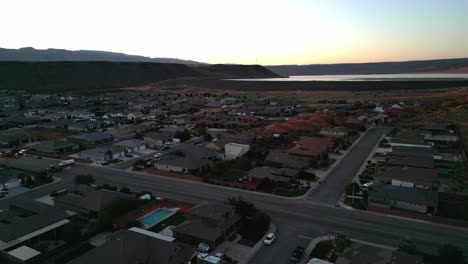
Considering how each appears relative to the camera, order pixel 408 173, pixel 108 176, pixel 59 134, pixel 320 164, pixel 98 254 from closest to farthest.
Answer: pixel 98 254 < pixel 408 173 < pixel 108 176 < pixel 320 164 < pixel 59 134

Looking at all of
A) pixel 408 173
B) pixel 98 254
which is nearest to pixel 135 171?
pixel 98 254

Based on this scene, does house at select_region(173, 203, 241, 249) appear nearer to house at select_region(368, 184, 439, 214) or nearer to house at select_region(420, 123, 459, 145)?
house at select_region(368, 184, 439, 214)

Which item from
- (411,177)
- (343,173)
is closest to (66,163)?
(343,173)

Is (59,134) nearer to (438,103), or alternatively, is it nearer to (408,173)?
(408,173)

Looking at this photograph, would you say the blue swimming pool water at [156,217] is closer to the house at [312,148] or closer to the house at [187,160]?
the house at [187,160]

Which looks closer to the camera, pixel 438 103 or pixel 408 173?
pixel 408 173
